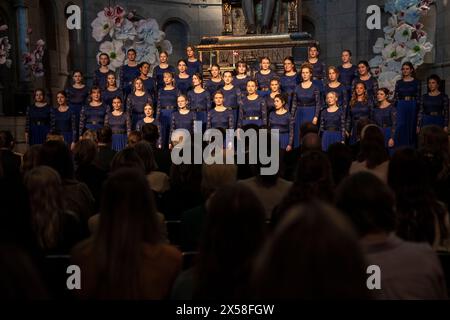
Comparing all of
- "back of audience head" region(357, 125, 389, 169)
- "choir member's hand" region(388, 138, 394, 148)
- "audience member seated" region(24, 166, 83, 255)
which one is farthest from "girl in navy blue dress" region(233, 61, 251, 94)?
"audience member seated" region(24, 166, 83, 255)

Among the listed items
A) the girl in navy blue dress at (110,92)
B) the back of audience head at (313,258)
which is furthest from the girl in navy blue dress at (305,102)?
the back of audience head at (313,258)

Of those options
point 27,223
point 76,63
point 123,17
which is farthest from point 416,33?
point 27,223

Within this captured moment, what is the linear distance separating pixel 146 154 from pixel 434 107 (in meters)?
5.13

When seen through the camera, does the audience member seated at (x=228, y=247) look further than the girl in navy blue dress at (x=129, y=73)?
No

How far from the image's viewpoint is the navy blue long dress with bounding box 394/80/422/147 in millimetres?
8172

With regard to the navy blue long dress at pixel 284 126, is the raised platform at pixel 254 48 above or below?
above

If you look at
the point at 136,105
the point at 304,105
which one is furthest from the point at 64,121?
the point at 304,105

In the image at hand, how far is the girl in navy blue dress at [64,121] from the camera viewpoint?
8.66 metres

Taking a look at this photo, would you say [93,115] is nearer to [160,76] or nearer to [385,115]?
[160,76]

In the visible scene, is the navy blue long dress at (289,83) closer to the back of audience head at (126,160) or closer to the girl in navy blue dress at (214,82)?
the girl in navy blue dress at (214,82)

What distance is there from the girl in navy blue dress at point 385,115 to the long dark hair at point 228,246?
6.48m

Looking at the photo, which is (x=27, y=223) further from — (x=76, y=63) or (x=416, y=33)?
(x=76, y=63)

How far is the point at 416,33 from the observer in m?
11.7

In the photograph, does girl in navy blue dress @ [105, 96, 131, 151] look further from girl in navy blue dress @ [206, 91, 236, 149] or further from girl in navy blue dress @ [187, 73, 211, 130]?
girl in navy blue dress @ [206, 91, 236, 149]
